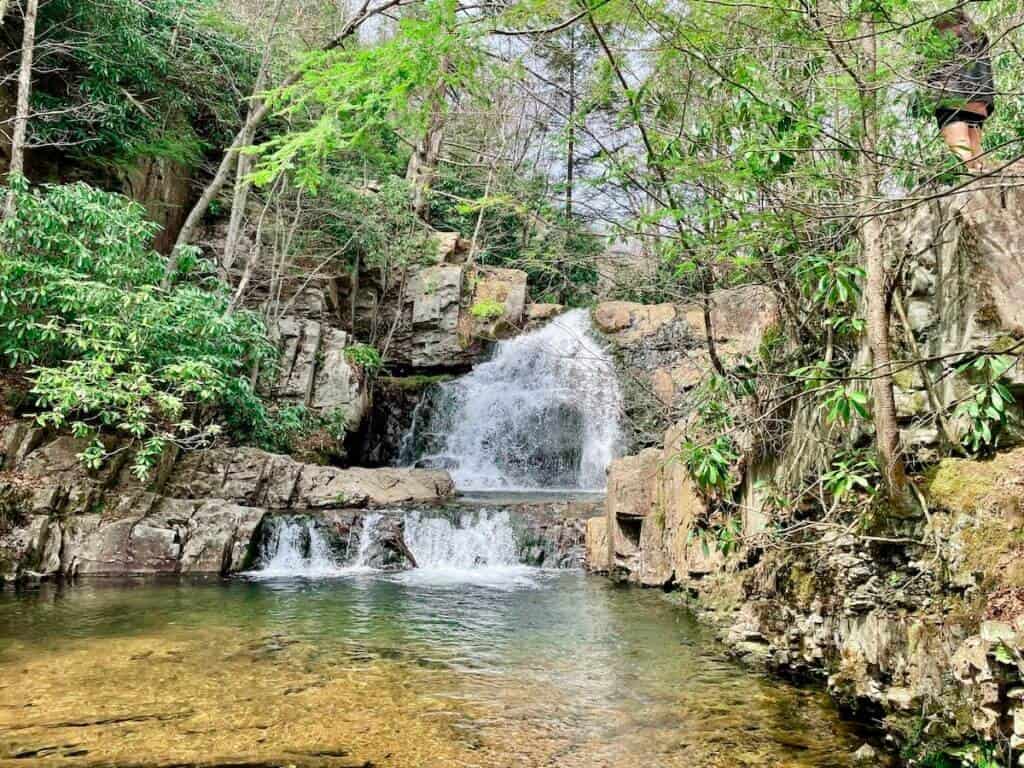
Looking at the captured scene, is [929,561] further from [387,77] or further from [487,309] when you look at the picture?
[487,309]

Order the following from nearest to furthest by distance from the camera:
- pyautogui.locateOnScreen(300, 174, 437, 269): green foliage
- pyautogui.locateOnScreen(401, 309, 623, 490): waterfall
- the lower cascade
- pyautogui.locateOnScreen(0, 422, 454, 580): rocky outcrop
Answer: pyautogui.locateOnScreen(0, 422, 454, 580): rocky outcrop, the lower cascade, pyautogui.locateOnScreen(401, 309, 623, 490): waterfall, pyautogui.locateOnScreen(300, 174, 437, 269): green foliage

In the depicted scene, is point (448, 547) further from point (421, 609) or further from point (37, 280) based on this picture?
point (37, 280)

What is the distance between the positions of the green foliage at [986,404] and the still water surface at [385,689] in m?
1.76

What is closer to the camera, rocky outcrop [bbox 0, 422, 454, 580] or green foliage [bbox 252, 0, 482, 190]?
green foliage [bbox 252, 0, 482, 190]

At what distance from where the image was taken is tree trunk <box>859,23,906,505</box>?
4059 mm

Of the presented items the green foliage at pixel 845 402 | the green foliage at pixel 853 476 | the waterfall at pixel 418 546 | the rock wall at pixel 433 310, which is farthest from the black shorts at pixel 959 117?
the rock wall at pixel 433 310

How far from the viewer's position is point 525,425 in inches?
654

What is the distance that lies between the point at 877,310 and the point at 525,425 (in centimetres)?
1257

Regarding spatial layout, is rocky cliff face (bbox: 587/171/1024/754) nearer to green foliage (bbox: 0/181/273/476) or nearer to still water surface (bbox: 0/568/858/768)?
still water surface (bbox: 0/568/858/768)

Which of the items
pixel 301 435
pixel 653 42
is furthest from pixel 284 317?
pixel 653 42

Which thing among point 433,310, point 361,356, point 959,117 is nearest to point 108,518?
point 361,356

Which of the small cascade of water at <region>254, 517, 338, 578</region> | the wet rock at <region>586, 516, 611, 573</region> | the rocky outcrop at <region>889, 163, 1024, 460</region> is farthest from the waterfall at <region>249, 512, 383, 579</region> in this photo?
the rocky outcrop at <region>889, 163, 1024, 460</region>

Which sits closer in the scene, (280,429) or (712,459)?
(712,459)

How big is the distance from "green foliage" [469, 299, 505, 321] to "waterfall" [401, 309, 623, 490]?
133 cm
